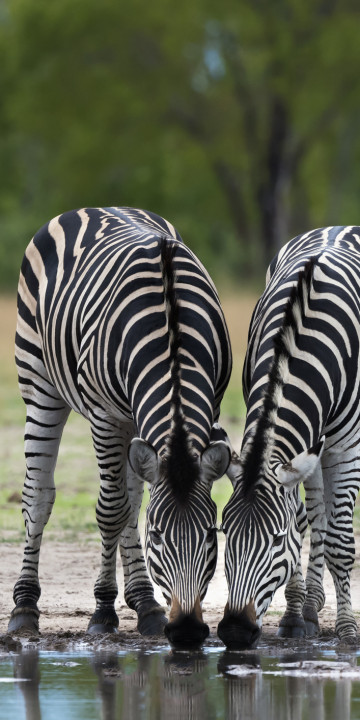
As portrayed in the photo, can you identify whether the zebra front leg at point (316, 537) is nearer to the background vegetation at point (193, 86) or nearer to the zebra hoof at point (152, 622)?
the zebra hoof at point (152, 622)

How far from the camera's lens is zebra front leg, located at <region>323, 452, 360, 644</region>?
19.4 ft

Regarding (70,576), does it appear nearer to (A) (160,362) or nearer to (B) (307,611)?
(B) (307,611)

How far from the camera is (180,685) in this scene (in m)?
4.93

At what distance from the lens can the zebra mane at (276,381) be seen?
5.17m

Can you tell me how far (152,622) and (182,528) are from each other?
4.74 ft

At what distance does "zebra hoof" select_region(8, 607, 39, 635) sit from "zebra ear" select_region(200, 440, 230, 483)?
5.38ft

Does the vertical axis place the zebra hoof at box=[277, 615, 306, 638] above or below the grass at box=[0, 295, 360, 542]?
below

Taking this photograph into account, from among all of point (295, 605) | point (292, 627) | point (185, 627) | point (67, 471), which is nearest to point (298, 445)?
point (185, 627)

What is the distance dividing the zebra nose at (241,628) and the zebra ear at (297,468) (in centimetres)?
53

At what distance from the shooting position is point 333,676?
505 centimetres

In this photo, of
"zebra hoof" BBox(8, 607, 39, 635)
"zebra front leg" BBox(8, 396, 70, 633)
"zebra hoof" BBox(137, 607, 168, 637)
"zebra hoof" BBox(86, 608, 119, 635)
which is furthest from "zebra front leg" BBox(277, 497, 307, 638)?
"zebra front leg" BBox(8, 396, 70, 633)

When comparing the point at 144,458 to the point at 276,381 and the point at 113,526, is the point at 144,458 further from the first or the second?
the point at 113,526

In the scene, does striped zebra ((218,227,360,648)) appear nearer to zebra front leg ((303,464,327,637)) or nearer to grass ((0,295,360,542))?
zebra front leg ((303,464,327,637))

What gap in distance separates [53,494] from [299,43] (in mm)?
27160
